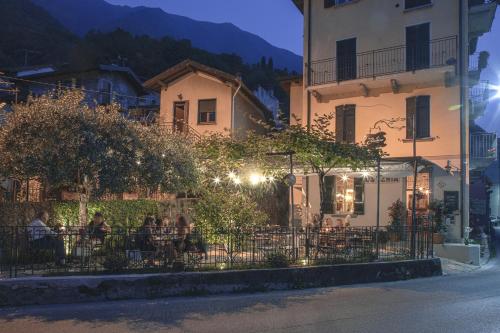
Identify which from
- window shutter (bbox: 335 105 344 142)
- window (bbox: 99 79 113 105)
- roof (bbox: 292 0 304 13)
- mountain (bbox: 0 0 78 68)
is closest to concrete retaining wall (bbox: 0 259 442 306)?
window shutter (bbox: 335 105 344 142)

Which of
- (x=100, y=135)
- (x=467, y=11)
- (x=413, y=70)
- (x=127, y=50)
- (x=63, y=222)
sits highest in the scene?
(x=127, y=50)

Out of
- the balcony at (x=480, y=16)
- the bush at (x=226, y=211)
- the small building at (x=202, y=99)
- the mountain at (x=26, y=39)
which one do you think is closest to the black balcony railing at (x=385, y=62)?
the balcony at (x=480, y=16)

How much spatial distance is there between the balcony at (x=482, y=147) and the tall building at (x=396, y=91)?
124 cm

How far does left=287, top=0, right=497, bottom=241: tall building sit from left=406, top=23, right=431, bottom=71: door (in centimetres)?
4

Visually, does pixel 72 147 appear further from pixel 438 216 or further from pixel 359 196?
pixel 438 216

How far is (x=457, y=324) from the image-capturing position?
763cm

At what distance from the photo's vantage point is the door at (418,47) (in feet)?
65.7

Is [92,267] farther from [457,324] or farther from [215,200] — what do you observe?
[457,324]

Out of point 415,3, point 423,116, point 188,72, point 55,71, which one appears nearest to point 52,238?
point 423,116

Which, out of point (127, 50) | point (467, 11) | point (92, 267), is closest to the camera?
point (92, 267)

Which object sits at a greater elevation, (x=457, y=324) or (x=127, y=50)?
(x=127, y=50)

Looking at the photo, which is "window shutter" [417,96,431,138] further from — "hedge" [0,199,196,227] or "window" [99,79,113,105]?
"window" [99,79,113,105]

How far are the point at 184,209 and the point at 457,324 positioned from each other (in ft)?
44.0

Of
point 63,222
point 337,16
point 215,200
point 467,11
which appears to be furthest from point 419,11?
point 63,222
